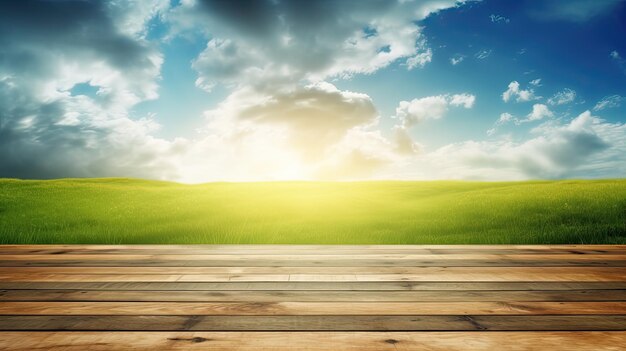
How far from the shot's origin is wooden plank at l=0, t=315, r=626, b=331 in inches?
67.1

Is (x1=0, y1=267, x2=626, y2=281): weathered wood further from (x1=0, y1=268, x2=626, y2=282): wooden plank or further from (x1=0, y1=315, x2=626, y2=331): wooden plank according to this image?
(x1=0, y1=315, x2=626, y2=331): wooden plank

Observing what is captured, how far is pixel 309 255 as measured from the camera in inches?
135

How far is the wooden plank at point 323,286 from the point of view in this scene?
2.33 metres

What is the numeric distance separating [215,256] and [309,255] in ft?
2.73

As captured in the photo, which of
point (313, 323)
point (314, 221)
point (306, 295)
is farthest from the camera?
point (314, 221)

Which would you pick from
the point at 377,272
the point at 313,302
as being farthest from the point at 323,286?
the point at 377,272

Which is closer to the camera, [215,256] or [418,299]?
[418,299]

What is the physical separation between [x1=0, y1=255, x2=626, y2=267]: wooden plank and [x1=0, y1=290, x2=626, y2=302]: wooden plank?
742 millimetres

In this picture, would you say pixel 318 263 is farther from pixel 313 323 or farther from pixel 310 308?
pixel 313 323

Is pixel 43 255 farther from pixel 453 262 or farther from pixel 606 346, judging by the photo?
pixel 606 346

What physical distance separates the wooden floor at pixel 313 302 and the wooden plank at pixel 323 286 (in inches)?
0.5

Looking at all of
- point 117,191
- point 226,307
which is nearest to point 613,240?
point 226,307

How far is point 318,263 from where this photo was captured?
3.04m

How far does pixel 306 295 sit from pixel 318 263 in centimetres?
88
